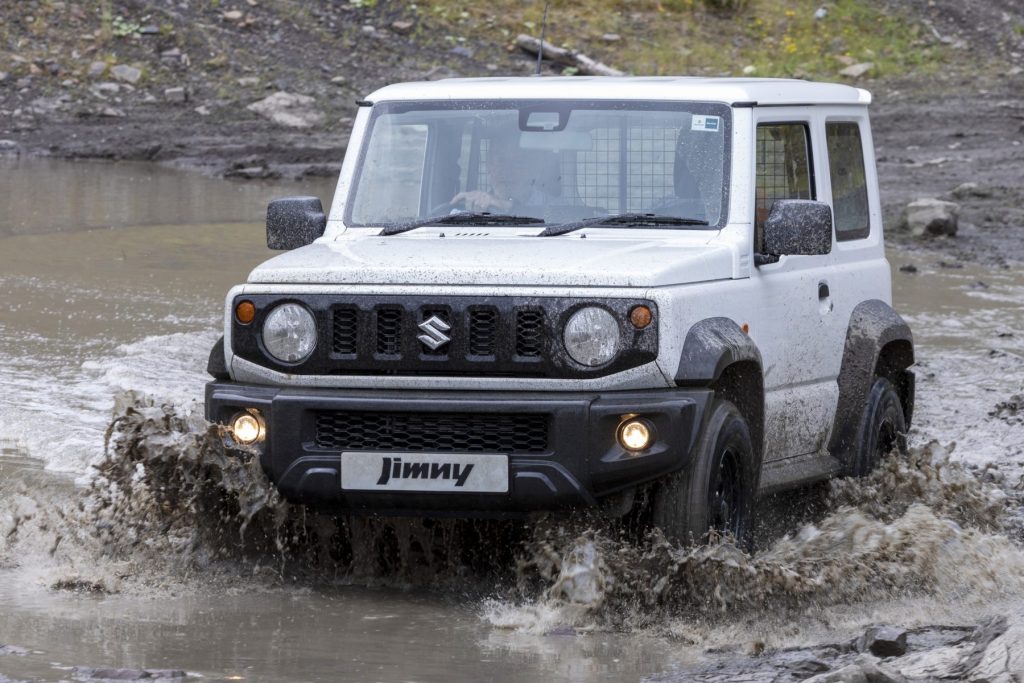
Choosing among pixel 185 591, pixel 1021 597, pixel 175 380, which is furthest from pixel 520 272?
pixel 175 380

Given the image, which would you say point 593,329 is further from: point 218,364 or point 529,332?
point 218,364

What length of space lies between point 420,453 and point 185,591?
36.8 inches

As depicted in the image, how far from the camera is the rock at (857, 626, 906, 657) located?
4820mm

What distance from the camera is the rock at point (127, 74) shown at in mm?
25391

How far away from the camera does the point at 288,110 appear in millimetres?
24891

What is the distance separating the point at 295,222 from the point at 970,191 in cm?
1425

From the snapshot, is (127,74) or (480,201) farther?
(127,74)

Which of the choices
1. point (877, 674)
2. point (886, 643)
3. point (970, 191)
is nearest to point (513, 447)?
point (886, 643)

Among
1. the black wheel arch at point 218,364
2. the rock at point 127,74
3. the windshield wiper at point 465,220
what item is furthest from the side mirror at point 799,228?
the rock at point 127,74

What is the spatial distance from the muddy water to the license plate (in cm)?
38

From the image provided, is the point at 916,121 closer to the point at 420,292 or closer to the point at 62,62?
the point at 62,62

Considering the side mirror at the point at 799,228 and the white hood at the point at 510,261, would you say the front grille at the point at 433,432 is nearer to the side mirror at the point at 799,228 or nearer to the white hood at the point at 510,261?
the white hood at the point at 510,261

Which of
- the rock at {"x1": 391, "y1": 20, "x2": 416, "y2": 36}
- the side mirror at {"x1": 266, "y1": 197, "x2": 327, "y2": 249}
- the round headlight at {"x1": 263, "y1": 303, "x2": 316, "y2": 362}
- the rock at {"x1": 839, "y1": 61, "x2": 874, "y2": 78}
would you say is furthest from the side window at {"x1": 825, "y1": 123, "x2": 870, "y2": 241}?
the rock at {"x1": 391, "y1": 20, "x2": 416, "y2": 36}

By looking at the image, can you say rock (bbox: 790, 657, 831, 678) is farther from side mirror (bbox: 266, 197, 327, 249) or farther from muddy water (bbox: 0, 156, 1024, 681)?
side mirror (bbox: 266, 197, 327, 249)
